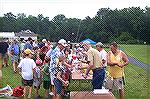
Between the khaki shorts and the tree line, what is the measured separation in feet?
2.81

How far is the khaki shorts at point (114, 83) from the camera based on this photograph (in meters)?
7.72

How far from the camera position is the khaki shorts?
25.3ft

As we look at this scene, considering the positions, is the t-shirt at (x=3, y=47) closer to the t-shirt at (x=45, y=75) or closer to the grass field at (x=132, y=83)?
the grass field at (x=132, y=83)

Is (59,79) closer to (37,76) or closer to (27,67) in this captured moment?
(27,67)

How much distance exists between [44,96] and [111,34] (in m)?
2.44

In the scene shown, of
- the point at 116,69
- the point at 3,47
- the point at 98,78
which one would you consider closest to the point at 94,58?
the point at 98,78

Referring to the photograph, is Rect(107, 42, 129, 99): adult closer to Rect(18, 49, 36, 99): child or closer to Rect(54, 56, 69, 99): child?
Rect(54, 56, 69, 99): child

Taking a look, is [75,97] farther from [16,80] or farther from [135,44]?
[16,80]

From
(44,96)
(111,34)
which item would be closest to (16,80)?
(44,96)

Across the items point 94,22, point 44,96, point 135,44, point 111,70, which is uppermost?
point 94,22

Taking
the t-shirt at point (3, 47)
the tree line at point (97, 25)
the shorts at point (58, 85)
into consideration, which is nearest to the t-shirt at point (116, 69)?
the tree line at point (97, 25)

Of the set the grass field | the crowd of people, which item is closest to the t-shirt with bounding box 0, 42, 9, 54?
the grass field

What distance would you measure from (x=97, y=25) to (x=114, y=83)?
140 cm

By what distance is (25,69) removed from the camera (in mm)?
8031
